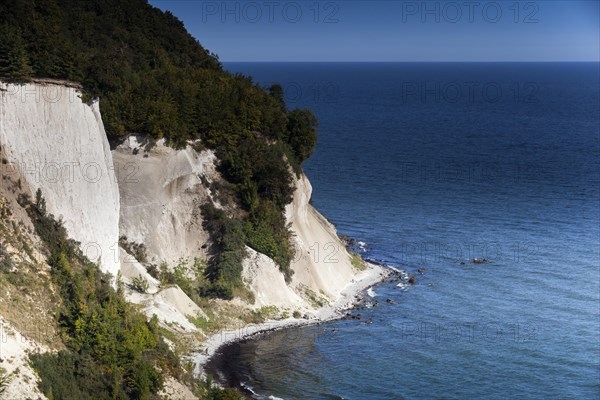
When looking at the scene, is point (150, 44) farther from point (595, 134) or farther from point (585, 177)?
point (595, 134)

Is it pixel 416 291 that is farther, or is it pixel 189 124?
pixel 416 291

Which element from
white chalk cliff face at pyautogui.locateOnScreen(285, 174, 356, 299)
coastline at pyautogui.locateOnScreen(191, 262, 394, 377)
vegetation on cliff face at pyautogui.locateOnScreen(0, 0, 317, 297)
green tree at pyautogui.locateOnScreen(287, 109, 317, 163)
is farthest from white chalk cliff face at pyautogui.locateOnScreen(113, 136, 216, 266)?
green tree at pyautogui.locateOnScreen(287, 109, 317, 163)

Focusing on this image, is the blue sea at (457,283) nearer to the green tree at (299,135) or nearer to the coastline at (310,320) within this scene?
the coastline at (310,320)

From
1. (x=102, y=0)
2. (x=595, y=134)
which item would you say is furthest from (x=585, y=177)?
(x=102, y=0)

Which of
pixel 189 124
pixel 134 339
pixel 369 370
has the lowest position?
pixel 369 370

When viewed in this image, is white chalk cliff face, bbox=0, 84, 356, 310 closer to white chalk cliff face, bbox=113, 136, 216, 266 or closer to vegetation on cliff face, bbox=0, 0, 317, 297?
white chalk cliff face, bbox=113, 136, 216, 266

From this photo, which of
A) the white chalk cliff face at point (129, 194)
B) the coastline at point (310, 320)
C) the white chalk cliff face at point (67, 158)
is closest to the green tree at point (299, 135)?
the white chalk cliff face at point (129, 194)

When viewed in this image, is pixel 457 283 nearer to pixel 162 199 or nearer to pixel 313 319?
pixel 313 319
